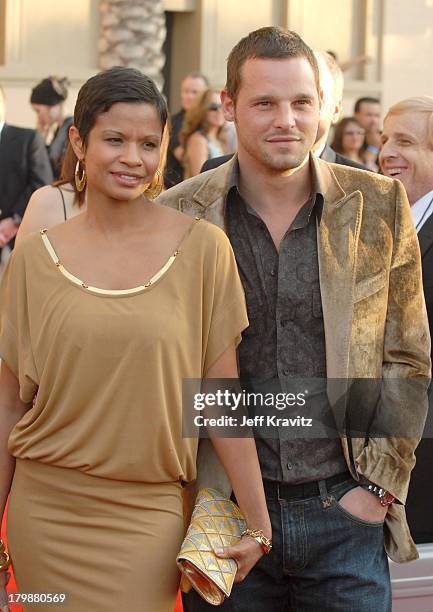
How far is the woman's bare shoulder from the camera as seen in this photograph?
15.3 feet

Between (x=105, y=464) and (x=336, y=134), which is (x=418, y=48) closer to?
(x=336, y=134)

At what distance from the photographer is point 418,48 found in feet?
60.4

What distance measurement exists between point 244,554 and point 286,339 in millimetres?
527

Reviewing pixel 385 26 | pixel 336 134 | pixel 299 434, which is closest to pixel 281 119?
pixel 299 434

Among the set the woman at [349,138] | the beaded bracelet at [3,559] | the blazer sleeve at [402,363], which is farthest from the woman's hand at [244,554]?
the woman at [349,138]

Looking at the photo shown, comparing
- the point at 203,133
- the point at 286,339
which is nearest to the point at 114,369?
the point at 286,339

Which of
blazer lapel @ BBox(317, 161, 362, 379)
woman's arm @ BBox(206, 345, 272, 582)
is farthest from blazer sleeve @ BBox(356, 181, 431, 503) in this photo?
woman's arm @ BBox(206, 345, 272, 582)

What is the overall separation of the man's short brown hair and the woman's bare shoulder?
166cm

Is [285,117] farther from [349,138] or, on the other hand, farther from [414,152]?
[349,138]

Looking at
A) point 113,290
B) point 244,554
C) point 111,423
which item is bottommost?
point 244,554

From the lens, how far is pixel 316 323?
9.91 feet

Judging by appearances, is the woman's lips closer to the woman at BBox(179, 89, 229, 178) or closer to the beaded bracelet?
the beaded bracelet

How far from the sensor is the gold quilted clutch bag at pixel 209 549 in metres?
2.73

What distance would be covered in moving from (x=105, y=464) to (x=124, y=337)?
0.29m
